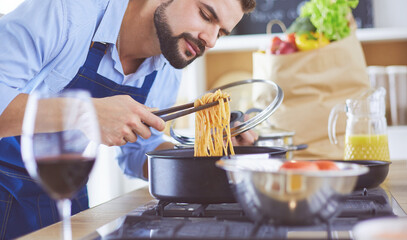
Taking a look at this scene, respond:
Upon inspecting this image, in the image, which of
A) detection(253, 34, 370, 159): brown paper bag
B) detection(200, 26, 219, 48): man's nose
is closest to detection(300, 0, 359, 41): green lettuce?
detection(253, 34, 370, 159): brown paper bag

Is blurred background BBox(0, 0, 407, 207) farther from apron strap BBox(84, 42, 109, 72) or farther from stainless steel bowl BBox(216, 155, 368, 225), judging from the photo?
stainless steel bowl BBox(216, 155, 368, 225)

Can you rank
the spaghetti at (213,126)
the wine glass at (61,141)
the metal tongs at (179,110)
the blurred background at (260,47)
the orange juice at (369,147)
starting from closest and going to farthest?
the wine glass at (61,141)
the metal tongs at (179,110)
the spaghetti at (213,126)
the orange juice at (369,147)
the blurred background at (260,47)

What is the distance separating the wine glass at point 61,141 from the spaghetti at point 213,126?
54cm

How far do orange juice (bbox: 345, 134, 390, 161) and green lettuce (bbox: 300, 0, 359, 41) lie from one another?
27.6 inches

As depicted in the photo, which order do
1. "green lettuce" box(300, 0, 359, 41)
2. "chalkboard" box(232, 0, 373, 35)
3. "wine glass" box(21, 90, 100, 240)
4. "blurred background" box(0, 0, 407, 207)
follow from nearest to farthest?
"wine glass" box(21, 90, 100, 240) < "green lettuce" box(300, 0, 359, 41) < "blurred background" box(0, 0, 407, 207) < "chalkboard" box(232, 0, 373, 35)

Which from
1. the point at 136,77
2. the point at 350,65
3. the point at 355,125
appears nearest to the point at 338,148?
the point at 350,65

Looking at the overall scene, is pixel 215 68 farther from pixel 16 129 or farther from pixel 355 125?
pixel 16 129

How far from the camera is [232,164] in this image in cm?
74

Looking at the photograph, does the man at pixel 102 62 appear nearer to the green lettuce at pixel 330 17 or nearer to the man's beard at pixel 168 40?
the man's beard at pixel 168 40

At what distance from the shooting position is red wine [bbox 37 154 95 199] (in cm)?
63

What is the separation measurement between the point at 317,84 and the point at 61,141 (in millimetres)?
1584

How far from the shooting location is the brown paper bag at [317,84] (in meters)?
2.05

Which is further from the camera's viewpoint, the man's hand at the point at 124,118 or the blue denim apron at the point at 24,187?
the blue denim apron at the point at 24,187

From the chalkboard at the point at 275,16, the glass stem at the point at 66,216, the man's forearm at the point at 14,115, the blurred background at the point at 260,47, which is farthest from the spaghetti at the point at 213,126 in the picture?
the chalkboard at the point at 275,16
